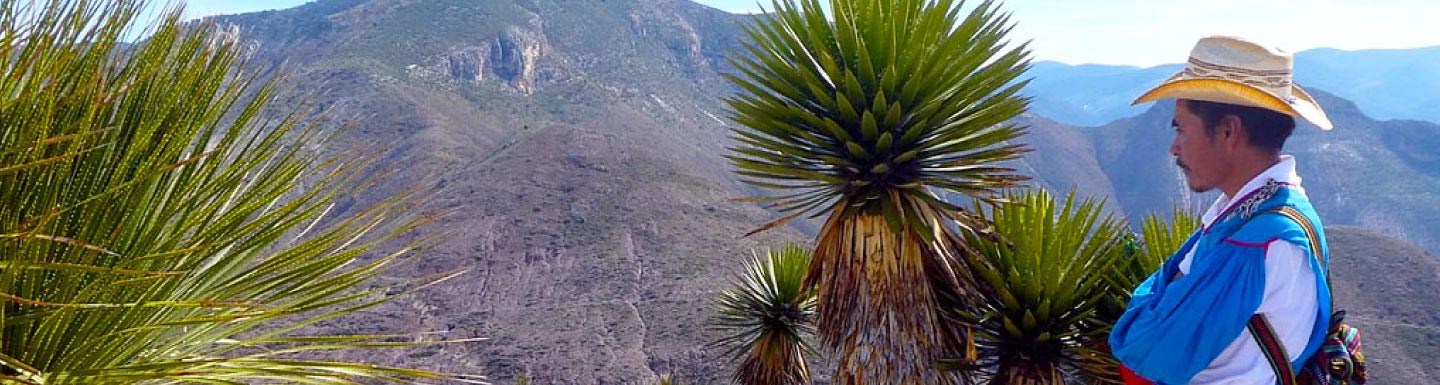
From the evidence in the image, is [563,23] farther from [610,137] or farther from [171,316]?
[171,316]

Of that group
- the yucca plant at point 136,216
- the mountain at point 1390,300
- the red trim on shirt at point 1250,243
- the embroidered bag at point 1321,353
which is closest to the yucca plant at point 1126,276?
the embroidered bag at point 1321,353

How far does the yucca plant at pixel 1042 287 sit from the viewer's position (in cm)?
493

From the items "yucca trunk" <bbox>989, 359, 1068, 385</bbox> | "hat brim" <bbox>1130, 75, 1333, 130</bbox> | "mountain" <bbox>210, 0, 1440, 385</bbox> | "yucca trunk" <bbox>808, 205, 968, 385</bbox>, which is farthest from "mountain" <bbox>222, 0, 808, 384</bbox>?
"yucca trunk" <bbox>989, 359, 1068, 385</bbox>

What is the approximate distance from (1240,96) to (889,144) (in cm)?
272

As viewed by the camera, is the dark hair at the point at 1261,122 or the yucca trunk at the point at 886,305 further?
the yucca trunk at the point at 886,305

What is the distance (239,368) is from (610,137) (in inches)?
A: 2754

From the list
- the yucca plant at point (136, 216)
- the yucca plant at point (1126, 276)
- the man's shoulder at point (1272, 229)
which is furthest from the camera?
the yucca plant at point (1126, 276)

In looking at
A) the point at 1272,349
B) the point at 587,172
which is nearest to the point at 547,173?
the point at 587,172

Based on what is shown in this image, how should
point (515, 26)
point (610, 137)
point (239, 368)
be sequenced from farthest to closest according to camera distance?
point (515, 26), point (610, 137), point (239, 368)

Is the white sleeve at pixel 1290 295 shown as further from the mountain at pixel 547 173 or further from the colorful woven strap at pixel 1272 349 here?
the mountain at pixel 547 173

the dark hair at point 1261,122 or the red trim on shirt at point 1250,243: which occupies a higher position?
the dark hair at point 1261,122

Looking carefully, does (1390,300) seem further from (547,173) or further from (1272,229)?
(1272,229)

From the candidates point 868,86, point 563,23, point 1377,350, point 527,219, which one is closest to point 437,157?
point 527,219

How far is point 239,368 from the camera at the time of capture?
6.51 ft
